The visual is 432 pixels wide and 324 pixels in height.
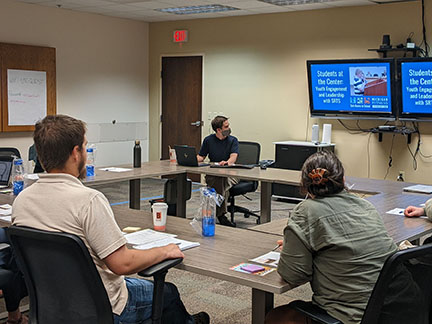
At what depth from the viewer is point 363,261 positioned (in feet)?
7.00

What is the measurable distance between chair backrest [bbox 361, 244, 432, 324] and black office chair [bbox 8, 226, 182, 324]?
837 mm

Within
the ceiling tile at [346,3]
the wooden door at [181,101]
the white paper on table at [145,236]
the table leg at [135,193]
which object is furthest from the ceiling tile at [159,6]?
the white paper on table at [145,236]

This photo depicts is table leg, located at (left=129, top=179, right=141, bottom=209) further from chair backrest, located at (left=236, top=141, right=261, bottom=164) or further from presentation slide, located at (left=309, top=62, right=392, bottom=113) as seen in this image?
presentation slide, located at (left=309, top=62, right=392, bottom=113)

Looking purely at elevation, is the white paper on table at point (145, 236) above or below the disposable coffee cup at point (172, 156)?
below

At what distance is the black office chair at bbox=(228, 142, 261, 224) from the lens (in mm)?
6078

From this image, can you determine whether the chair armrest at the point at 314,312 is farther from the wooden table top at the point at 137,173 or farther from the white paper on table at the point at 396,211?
the wooden table top at the point at 137,173

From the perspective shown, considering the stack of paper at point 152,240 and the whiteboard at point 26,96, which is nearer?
the stack of paper at point 152,240

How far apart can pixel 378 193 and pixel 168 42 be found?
563cm

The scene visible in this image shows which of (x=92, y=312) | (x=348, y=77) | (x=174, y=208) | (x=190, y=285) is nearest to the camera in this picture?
(x=92, y=312)

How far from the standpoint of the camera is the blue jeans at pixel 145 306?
226cm

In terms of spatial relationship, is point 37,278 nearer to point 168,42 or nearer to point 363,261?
point 363,261

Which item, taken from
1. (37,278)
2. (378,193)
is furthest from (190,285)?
(37,278)

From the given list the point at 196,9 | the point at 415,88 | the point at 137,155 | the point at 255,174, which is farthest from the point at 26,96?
the point at 415,88

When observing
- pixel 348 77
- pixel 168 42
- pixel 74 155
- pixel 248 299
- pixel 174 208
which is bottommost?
pixel 248 299
